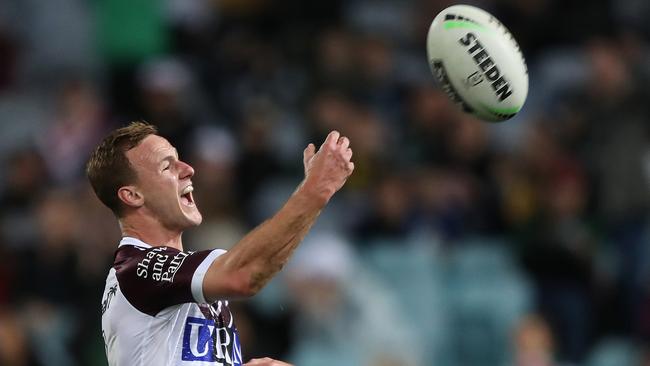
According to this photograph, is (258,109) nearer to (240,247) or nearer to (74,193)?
(74,193)

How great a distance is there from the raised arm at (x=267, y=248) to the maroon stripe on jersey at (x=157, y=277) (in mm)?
126

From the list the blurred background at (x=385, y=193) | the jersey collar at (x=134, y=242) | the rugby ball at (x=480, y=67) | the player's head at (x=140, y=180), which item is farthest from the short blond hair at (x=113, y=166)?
the blurred background at (x=385, y=193)

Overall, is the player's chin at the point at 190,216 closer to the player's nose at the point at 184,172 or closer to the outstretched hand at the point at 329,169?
the player's nose at the point at 184,172

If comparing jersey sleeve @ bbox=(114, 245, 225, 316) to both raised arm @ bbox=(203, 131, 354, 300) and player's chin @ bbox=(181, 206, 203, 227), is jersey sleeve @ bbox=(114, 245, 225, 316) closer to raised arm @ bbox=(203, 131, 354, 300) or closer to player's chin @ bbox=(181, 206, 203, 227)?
raised arm @ bbox=(203, 131, 354, 300)

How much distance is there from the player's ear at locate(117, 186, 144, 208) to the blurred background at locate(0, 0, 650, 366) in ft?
14.3

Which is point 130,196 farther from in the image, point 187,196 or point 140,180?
point 187,196

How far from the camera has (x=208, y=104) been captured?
13562mm

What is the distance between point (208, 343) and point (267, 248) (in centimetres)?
73

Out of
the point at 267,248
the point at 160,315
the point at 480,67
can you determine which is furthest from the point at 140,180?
the point at 480,67

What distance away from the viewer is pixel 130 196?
5.80 metres

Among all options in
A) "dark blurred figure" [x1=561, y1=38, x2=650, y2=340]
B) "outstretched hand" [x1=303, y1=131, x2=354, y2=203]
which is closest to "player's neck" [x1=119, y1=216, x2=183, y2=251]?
"outstretched hand" [x1=303, y1=131, x2=354, y2=203]

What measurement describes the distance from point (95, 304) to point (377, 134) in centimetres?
318

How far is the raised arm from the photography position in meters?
5.07

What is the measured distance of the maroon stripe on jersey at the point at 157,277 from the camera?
5.27 metres
